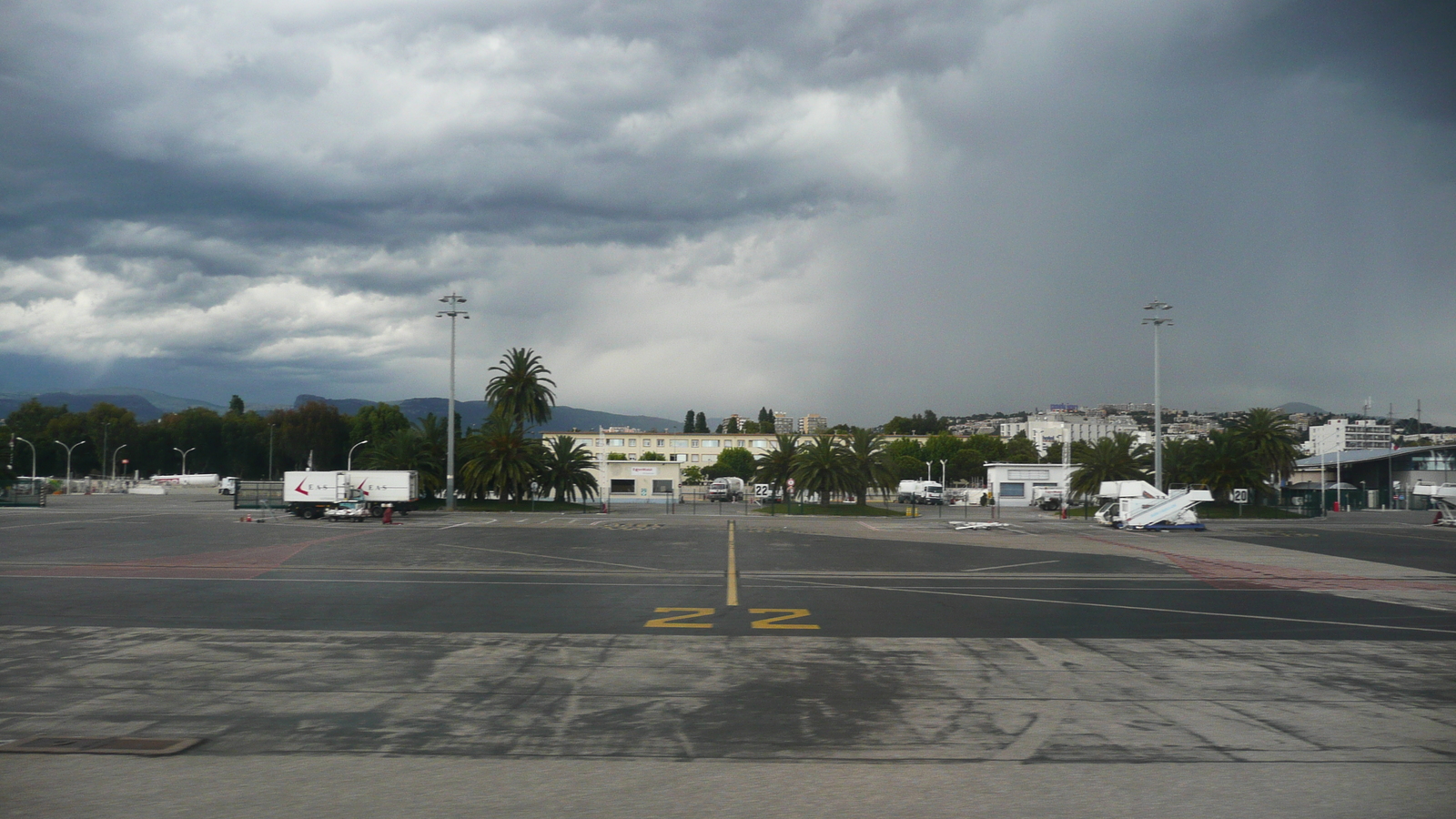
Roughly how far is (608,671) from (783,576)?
13259 millimetres

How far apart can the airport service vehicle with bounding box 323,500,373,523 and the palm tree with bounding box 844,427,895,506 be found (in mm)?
33698

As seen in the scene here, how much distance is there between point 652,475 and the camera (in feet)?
367

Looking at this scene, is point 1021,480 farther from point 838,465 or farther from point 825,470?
point 825,470

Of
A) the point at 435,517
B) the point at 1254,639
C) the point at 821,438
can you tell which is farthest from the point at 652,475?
the point at 1254,639

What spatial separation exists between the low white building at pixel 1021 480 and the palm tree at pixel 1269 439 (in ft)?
76.4

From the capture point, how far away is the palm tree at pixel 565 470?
67750mm

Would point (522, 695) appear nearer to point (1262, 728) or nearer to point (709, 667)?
point (709, 667)

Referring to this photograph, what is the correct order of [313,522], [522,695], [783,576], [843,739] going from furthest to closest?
[313,522] < [783,576] < [522,695] < [843,739]

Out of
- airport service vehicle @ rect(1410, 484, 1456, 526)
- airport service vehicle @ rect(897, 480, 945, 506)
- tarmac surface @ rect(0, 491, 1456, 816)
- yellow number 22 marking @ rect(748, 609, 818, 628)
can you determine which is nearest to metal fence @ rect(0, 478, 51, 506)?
tarmac surface @ rect(0, 491, 1456, 816)

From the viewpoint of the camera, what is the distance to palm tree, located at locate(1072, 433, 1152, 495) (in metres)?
68.2

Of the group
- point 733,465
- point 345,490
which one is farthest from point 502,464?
point 733,465

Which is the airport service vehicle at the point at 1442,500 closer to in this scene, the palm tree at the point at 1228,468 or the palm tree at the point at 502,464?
the palm tree at the point at 1228,468

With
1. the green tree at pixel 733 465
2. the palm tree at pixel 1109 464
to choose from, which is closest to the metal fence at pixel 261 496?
the palm tree at pixel 1109 464

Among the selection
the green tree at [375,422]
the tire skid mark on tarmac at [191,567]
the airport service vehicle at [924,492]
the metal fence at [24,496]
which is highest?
the green tree at [375,422]
